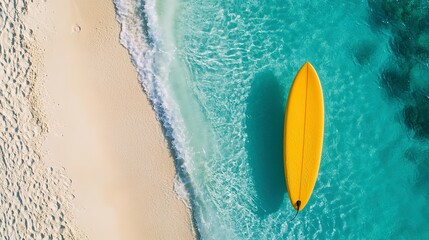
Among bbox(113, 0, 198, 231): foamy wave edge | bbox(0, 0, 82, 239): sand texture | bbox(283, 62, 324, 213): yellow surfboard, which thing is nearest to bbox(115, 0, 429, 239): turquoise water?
bbox(113, 0, 198, 231): foamy wave edge

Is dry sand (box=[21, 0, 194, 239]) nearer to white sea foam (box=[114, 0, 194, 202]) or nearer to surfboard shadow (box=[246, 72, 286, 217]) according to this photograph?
white sea foam (box=[114, 0, 194, 202])

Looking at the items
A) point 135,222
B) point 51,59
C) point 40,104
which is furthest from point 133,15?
point 135,222

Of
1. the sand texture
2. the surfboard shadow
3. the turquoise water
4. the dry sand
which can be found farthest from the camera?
the surfboard shadow

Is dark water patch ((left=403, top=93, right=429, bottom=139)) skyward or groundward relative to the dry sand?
groundward

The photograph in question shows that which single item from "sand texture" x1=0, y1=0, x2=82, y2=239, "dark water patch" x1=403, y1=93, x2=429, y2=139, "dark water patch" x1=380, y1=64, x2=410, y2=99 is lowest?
"dark water patch" x1=403, y1=93, x2=429, y2=139

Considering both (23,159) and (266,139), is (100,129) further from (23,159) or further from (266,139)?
(266,139)

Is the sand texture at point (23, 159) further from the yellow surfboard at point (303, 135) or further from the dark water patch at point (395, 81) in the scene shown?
the dark water patch at point (395, 81)

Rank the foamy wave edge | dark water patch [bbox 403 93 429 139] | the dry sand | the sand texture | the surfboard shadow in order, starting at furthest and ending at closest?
dark water patch [bbox 403 93 429 139] → the surfboard shadow → the foamy wave edge → the dry sand → the sand texture

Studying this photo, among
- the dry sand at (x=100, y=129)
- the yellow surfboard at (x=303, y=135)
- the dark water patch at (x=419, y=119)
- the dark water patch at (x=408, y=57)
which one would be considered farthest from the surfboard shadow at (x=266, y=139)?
the dark water patch at (x=419, y=119)
